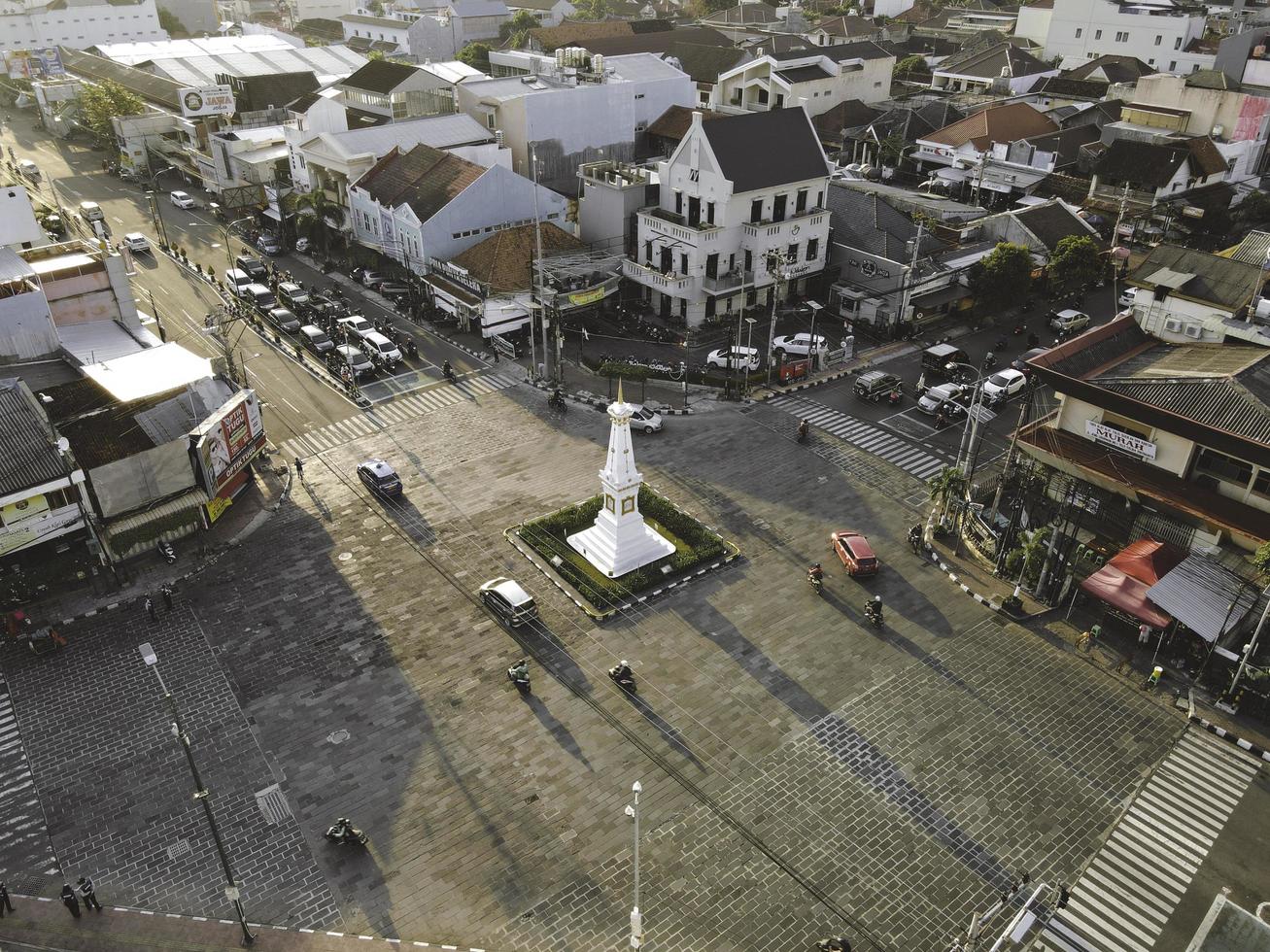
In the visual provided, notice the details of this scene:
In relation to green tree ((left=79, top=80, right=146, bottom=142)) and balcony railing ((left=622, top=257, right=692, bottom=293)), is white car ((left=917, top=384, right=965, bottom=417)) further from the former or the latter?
green tree ((left=79, top=80, right=146, bottom=142))

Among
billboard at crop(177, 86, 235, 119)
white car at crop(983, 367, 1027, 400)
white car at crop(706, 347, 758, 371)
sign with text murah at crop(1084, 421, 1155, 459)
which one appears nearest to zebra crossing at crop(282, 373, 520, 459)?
white car at crop(706, 347, 758, 371)

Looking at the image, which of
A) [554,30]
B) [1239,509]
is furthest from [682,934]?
[554,30]

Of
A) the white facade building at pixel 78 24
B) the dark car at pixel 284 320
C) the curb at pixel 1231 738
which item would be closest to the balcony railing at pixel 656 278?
the dark car at pixel 284 320

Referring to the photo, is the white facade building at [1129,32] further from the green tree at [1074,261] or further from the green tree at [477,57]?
the green tree at [477,57]

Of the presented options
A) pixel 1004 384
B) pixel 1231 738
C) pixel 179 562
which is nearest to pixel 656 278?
pixel 1004 384

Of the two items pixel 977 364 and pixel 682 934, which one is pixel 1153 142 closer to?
pixel 977 364

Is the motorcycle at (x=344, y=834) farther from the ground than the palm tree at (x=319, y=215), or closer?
closer

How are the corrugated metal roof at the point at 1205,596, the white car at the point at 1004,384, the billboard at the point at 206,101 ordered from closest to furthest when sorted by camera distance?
the corrugated metal roof at the point at 1205,596 < the white car at the point at 1004,384 < the billboard at the point at 206,101
